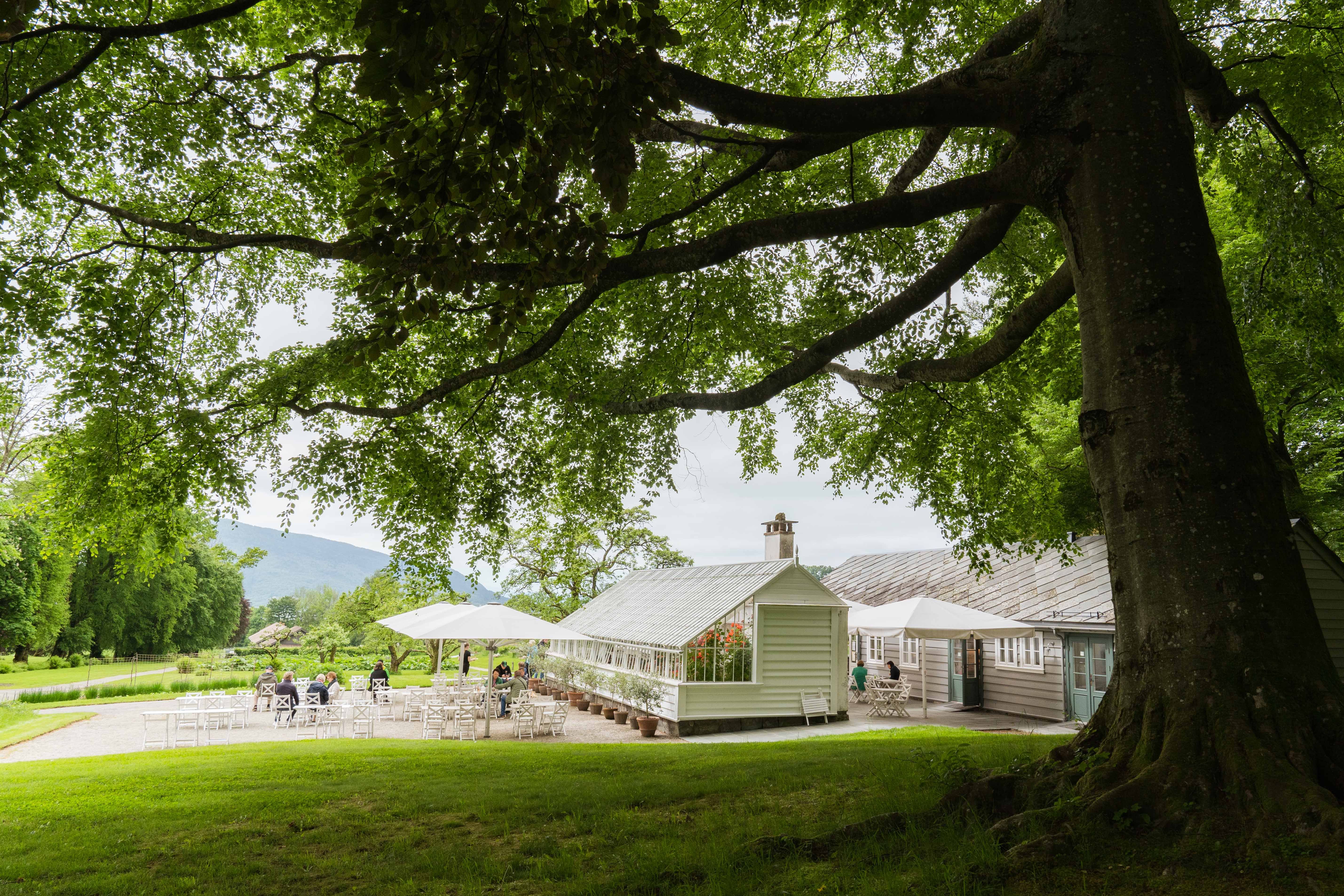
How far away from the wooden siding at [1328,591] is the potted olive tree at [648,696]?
47.2 feet

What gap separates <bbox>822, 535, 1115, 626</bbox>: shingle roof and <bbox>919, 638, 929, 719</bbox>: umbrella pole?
6.55 feet

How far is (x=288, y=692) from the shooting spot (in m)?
18.5

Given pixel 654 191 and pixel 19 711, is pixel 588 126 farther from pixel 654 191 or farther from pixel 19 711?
pixel 19 711

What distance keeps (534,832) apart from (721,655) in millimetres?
13201

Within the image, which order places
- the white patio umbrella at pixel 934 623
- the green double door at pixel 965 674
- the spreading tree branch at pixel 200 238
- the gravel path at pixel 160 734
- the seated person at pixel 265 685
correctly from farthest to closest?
the green double door at pixel 965 674
the seated person at pixel 265 685
the white patio umbrella at pixel 934 623
the gravel path at pixel 160 734
the spreading tree branch at pixel 200 238

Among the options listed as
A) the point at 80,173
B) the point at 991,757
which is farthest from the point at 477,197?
the point at 80,173

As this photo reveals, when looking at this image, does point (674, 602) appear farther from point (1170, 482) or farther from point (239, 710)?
point (1170, 482)

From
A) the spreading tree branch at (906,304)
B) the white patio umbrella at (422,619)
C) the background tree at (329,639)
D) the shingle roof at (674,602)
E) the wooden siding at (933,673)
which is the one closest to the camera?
the spreading tree branch at (906,304)

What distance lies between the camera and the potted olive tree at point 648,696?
17.8 meters

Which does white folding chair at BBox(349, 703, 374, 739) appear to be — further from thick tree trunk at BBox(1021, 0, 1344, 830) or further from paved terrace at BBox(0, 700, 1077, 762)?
thick tree trunk at BBox(1021, 0, 1344, 830)

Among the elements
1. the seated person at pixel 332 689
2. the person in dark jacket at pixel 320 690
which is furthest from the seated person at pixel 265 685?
the seated person at pixel 332 689

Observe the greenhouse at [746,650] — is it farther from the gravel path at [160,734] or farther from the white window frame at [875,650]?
the white window frame at [875,650]

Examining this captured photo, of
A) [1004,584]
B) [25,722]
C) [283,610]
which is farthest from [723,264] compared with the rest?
[283,610]

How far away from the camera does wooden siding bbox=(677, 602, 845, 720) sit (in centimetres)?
1836
